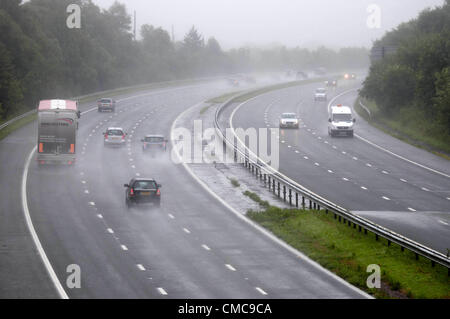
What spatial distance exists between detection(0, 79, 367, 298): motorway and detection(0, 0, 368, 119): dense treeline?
3720 cm

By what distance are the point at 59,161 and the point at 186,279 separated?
96.8ft

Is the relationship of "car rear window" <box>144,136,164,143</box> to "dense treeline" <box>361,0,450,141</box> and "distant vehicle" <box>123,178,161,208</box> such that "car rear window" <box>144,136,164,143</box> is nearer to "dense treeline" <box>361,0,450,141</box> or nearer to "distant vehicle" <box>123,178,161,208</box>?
"distant vehicle" <box>123,178,161,208</box>

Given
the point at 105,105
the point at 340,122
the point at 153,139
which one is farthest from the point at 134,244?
the point at 105,105

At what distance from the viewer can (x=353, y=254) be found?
30250 millimetres

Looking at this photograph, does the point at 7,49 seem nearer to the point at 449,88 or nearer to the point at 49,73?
the point at 49,73

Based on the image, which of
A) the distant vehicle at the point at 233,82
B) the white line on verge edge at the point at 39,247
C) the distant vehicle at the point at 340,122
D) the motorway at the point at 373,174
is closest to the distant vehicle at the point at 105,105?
the motorway at the point at 373,174

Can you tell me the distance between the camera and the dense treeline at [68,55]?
10019 centimetres

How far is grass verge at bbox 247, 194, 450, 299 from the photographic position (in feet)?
84.6

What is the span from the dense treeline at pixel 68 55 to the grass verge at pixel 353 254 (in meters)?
52.3

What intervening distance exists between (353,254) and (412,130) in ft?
155

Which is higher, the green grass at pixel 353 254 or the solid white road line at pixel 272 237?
the green grass at pixel 353 254

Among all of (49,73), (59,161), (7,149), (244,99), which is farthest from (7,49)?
(59,161)

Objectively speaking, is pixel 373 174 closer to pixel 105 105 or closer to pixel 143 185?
pixel 143 185

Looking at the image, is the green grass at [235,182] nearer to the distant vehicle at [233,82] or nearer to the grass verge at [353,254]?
the grass verge at [353,254]
